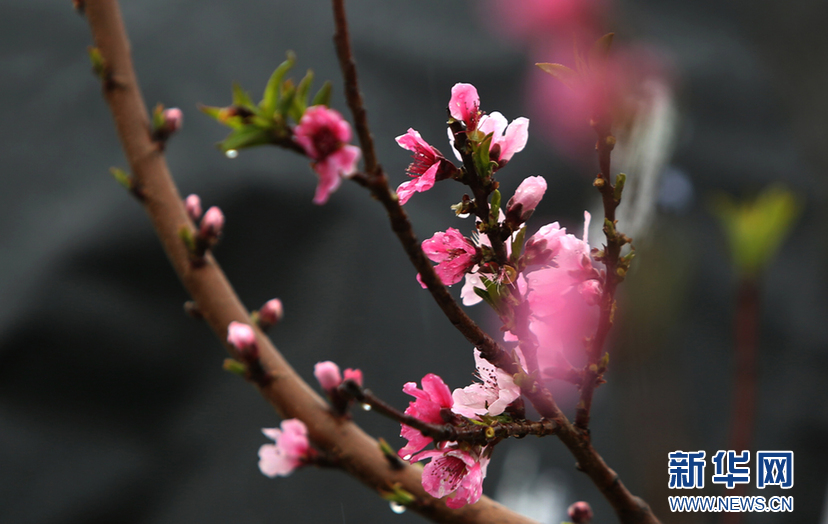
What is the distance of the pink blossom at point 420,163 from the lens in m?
0.21

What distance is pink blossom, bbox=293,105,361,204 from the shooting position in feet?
0.51

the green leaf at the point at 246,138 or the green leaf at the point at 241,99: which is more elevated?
the green leaf at the point at 241,99

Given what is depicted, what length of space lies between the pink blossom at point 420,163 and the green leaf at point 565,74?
5 cm

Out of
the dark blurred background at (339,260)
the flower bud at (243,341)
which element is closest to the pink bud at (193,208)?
the flower bud at (243,341)

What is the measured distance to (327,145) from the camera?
0.16 metres

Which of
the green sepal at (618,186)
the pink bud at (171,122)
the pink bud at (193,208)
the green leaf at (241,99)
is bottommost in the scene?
Answer: the green leaf at (241,99)

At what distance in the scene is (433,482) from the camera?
230 millimetres

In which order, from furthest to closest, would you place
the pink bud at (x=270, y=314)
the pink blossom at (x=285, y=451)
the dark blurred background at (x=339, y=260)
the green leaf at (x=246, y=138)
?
1. the dark blurred background at (x=339, y=260)
2. the pink bud at (x=270, y=314)
3. the pink blossom at (x=285, y=451)
4. the green leaf at (x=246, y=138)

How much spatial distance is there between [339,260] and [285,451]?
0.72 meters

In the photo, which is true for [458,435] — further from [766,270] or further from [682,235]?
[766,270]

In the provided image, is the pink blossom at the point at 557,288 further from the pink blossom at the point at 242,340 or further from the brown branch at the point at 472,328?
the pink blossom at the point at 242,340

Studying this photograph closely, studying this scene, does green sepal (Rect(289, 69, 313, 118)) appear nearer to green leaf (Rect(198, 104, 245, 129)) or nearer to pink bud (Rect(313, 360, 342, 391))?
green leaf (Rect(198, 104, 245, 129))

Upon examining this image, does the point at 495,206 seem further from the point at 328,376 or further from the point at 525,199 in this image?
the point at 328,376

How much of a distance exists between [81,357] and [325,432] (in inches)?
25.0
